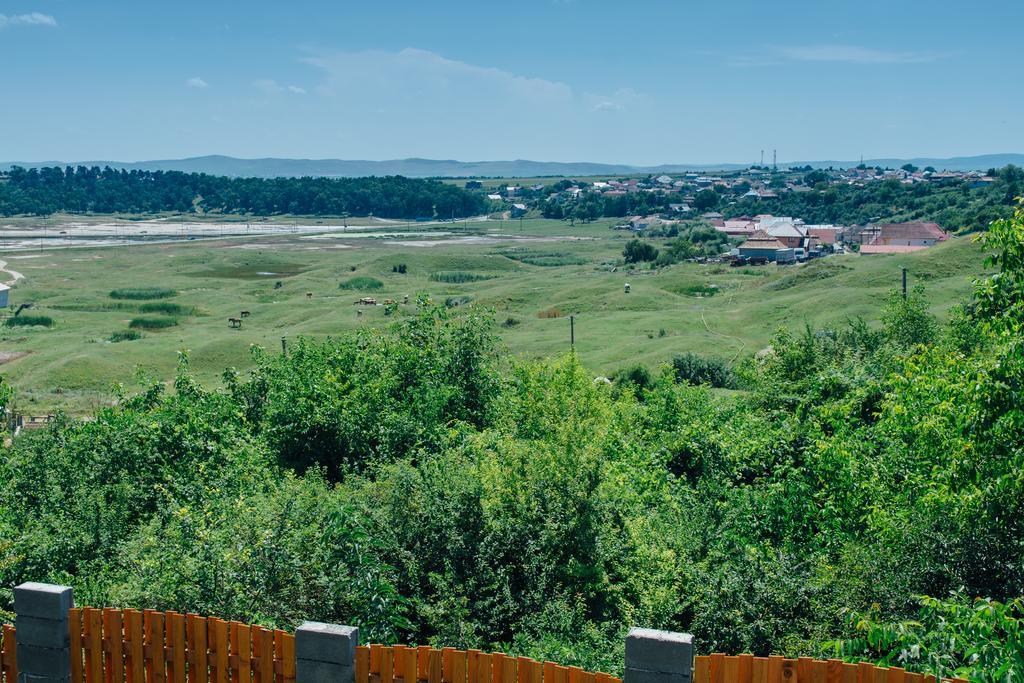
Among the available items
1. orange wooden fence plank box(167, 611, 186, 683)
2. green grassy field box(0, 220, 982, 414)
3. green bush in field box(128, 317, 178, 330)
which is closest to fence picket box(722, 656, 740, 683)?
orange wooden fence plank box(167, 611, 186, 683)

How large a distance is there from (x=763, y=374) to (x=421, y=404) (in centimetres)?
1585

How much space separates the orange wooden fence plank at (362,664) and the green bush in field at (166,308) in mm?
83975

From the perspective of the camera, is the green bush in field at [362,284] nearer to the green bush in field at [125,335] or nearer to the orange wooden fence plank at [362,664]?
the green bush in field at [125,335]

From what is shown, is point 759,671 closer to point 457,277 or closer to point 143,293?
point 143,293

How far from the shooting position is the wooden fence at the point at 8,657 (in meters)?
8.77

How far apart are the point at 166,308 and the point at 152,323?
8.64 m

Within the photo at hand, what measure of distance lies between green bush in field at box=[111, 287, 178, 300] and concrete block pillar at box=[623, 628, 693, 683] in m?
Answer: 96.4

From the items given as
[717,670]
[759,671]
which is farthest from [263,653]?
[759,671]

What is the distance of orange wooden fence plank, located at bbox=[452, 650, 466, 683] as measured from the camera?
305 inches

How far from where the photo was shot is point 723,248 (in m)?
139

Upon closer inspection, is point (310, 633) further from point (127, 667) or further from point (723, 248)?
point (723, 248)

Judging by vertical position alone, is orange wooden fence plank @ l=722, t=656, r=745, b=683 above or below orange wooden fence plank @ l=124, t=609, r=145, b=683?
above

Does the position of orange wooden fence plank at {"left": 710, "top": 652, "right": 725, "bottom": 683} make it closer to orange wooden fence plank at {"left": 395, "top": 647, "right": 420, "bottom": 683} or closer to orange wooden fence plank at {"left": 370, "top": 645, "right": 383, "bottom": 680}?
orange wooden fence plank at {"left": 395, "top": 647, "right": 420, "bottom": 683}

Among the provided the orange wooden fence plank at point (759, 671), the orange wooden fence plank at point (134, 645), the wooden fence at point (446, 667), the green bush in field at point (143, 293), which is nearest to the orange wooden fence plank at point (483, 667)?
the wooden fence at point (446, 667)
